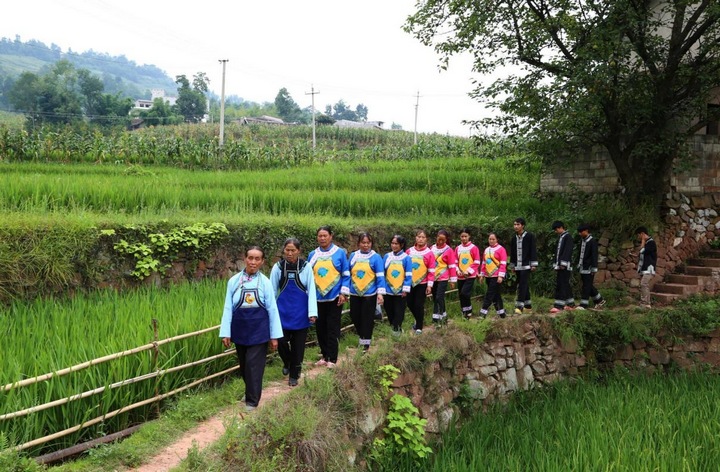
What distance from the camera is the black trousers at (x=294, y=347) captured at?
5.67 m

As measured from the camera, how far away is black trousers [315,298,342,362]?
6.16m

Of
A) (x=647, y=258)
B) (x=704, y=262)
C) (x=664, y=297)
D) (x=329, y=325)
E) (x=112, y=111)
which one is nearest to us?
(x=329, y=325)

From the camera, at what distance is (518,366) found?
318 inches

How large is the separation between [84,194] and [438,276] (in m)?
6.37

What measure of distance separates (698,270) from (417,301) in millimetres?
6651

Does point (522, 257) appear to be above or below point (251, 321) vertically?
above

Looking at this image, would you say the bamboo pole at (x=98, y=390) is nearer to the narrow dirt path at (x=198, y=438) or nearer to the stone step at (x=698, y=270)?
the narrow dirt path at (x=198, y=438)

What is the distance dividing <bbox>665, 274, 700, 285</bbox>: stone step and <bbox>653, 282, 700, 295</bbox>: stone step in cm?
18

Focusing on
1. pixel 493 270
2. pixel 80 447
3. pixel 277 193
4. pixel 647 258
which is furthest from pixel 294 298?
pixel 277 193

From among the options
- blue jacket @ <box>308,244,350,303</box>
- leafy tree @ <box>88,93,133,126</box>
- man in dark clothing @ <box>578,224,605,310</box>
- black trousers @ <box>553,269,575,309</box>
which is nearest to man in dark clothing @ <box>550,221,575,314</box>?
black trousers @ <box>553,269,575,309</box>

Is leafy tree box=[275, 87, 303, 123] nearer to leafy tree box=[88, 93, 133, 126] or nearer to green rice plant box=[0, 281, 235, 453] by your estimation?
leafy tree box=[88, 93, 133, 126]

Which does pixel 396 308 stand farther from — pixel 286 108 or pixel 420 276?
pixel 286 108

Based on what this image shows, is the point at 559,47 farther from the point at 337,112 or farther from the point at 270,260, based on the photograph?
the point at 337,112

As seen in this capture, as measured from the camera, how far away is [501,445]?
6.26 m
